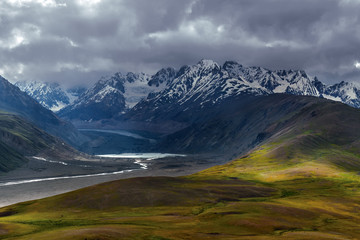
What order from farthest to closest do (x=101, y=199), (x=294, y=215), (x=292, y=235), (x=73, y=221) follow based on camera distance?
(x=101, y=199)
(x=294, y=215)
(x=73, y=221)
(x=292, y=235)

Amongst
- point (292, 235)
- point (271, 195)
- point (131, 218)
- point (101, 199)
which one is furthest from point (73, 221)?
point (271, 195)

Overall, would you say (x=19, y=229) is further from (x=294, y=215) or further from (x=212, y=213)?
(x=294, y=215)

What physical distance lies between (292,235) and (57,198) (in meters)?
102

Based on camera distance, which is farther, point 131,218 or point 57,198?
point 57,198

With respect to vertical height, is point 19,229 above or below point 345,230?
above

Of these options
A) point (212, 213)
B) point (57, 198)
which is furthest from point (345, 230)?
point (57, 198)

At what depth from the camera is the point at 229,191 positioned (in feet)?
611

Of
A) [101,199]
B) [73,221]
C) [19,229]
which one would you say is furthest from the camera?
[101,199]

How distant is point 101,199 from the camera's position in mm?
162375

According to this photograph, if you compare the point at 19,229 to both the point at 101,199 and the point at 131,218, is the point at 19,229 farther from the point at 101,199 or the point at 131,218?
the point at 101,199

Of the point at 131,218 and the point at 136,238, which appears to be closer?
the point at 136,238

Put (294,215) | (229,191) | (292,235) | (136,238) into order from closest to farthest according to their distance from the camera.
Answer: (136,238)
(292,235)
(294,215)
(229,191)

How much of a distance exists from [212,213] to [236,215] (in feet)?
28.1

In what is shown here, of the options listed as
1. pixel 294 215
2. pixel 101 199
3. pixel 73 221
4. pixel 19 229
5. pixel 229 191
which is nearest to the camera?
pixel 19 229
